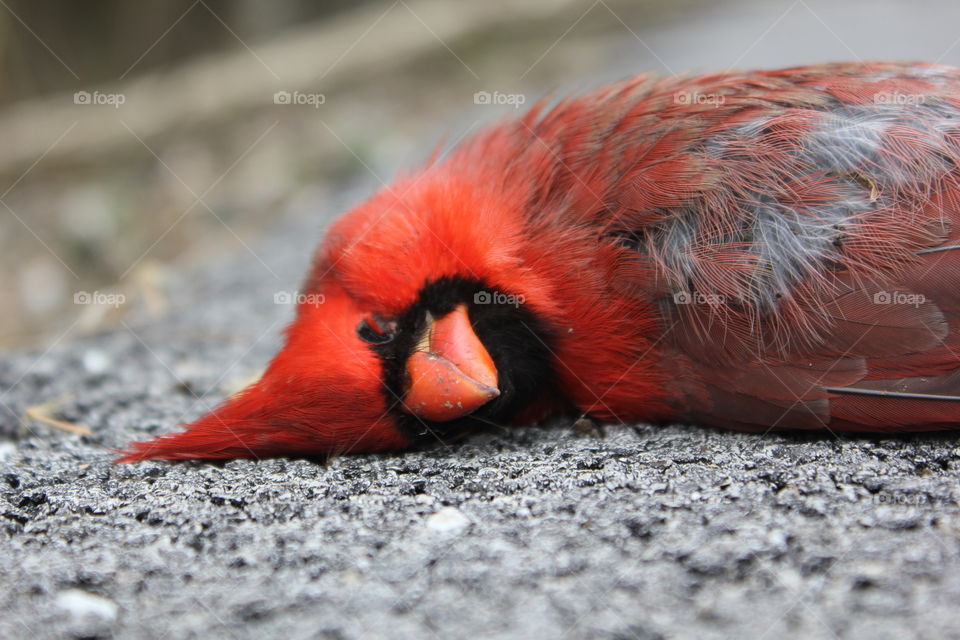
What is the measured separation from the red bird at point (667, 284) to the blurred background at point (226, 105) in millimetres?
2183

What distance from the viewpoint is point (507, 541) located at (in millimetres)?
1732

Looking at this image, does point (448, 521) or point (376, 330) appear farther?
point (376, 330)

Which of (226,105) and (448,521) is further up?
(226,105)

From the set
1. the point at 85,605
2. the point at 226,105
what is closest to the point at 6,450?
the point at 85,605

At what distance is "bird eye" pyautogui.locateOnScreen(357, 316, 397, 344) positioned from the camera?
7.29 ft

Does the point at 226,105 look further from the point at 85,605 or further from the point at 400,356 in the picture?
the point at 85,605

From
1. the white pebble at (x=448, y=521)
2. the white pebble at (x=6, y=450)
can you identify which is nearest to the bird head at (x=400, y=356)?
the white pebble at (x=448, y=521)

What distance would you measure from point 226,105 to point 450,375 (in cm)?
445

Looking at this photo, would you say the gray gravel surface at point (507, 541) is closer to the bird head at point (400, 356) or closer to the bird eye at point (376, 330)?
the bird head at point (400, 356)

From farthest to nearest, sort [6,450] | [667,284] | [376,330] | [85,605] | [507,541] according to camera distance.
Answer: [6,450]
[376,330]
[667,284]
[507,541]
[85,605]

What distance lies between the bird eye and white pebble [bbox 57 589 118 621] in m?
0.86

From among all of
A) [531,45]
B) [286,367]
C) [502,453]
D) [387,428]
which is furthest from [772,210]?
[531,45]

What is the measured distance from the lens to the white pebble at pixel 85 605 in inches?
62.6

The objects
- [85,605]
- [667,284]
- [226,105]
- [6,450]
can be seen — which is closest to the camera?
[85,605]
